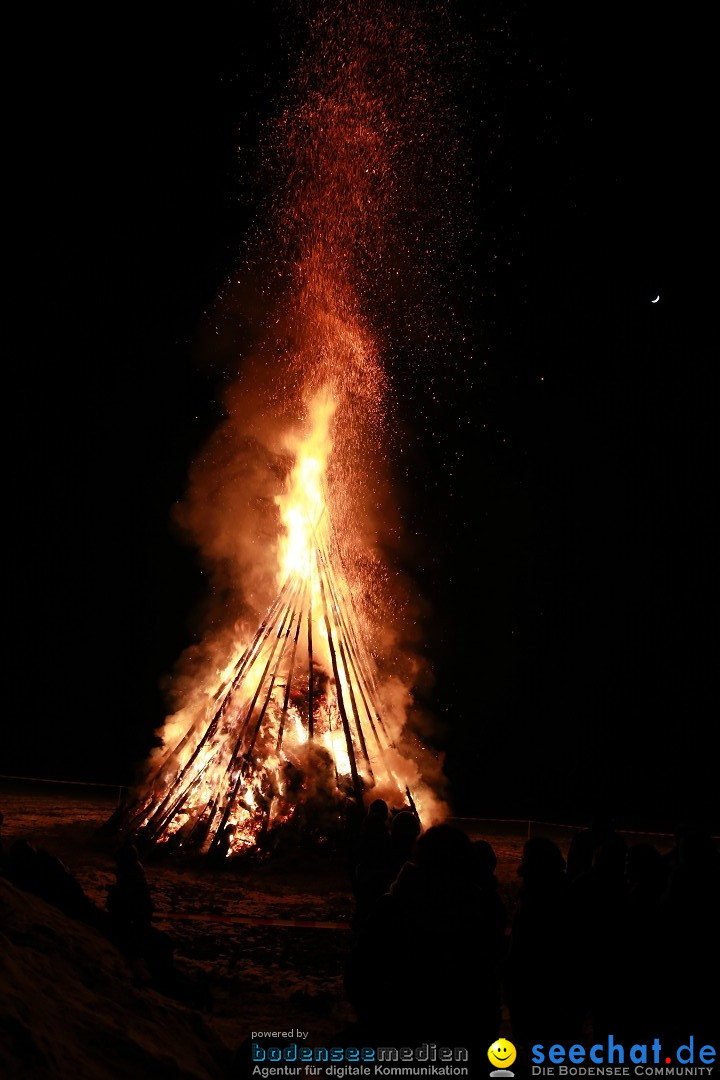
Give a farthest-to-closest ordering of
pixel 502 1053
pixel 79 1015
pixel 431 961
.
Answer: pixel 79 1015 < pixel 502 1053 < pixel 431 961

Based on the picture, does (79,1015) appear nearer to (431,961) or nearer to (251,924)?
(431,961)

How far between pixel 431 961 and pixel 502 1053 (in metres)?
0.53

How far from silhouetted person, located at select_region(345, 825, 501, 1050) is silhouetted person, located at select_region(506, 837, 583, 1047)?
845 millimetres

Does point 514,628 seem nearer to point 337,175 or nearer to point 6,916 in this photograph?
point 337,175

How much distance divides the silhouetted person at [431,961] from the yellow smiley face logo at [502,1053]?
56 mm

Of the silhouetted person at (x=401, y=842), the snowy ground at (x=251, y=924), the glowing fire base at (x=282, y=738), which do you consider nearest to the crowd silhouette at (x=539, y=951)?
the silhouetted person at (x=401, y=842)

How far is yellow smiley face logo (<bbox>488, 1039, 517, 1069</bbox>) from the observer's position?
2717mm

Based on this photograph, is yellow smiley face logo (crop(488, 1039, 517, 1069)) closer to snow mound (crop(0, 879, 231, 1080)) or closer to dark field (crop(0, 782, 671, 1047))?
snow mound (crop(0, 879, 231, 1080))

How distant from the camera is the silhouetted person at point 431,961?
2.60 m

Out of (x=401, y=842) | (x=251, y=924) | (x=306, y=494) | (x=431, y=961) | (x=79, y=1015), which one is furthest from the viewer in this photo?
(x=306, y=494)

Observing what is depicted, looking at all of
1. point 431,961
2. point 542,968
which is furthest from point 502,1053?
point 542,968

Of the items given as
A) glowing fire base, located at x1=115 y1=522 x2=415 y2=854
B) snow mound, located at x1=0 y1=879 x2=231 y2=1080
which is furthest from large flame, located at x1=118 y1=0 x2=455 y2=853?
snow mound, located at x1=0 y1=879 x2=231 y2=1080

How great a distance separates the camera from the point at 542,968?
11.4 feet

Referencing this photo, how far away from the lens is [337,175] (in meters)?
9.98
